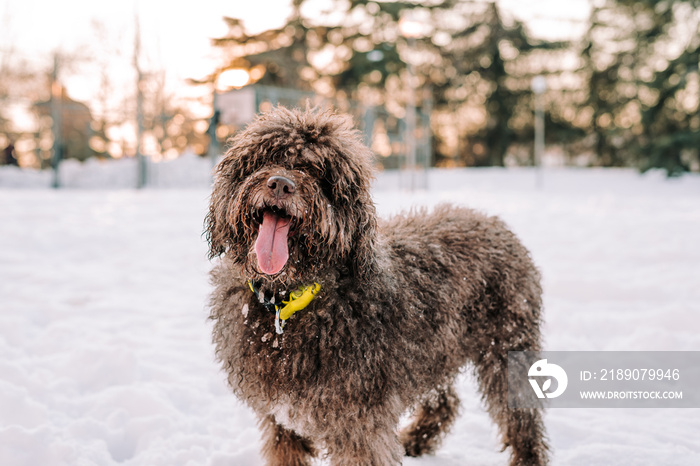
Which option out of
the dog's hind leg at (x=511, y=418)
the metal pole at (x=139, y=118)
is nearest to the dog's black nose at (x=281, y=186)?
the dog's hind leg at (x=511, y=418)

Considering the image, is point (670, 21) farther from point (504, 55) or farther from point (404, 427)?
point (404, 427)

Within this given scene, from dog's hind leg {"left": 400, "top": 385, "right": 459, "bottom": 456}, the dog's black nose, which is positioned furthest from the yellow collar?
dog's hind leg {"left": 400, "top": 385, "right": 459, "bottom": 456}

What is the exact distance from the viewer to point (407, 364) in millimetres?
2625

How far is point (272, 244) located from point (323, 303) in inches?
16.7

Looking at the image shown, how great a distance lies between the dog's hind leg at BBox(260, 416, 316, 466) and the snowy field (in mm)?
408

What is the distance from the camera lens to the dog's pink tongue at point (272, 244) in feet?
7.33

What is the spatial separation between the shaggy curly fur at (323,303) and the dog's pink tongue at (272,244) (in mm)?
23

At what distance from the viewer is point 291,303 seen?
8.02 ft

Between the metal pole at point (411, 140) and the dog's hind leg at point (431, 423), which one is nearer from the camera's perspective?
the dog's hind leg at point (431, 423)

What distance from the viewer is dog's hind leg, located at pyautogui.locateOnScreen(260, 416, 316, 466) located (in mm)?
2840

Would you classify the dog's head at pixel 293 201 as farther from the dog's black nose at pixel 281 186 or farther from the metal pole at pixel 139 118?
the metal pole at pixel 139 118

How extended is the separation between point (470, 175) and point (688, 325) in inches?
768

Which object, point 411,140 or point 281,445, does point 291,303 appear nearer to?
point 281,445

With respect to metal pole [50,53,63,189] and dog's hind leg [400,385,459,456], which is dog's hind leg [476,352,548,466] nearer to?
dog's hind leg [400,385,459,456]
